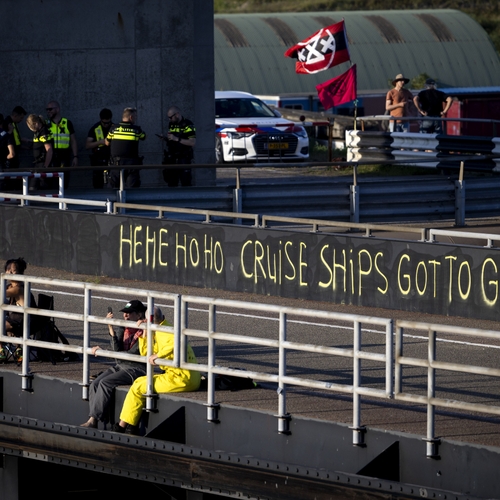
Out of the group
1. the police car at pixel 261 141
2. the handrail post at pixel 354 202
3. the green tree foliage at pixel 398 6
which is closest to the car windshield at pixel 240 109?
the police car at pixel 261 141

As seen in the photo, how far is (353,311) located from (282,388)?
561cm

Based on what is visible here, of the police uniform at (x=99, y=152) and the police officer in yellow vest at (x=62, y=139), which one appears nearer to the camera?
the police officer in yellow vest at (x=62, y=139)

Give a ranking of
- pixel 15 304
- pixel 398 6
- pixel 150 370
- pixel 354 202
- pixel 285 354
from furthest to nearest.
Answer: pixel 398 6, pixel 354 202, pixel 15 304, pixel 150 370, pixel 285 354

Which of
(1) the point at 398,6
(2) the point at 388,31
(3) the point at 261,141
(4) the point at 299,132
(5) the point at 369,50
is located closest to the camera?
(3) the point at 261,141

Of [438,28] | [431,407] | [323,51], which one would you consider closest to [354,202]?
[323,51]

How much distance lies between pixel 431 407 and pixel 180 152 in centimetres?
1498

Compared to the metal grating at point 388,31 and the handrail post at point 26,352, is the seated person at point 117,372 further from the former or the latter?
the metal grating at point 388,31

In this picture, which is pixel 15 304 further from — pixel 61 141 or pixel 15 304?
pixel 61 141

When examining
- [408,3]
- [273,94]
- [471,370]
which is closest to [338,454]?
[471,370]

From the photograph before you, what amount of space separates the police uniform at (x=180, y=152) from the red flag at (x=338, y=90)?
5618 mm

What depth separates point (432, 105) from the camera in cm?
2861

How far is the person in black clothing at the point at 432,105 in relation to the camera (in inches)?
1120

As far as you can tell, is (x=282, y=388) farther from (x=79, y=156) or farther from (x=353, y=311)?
(x=79, y=156)

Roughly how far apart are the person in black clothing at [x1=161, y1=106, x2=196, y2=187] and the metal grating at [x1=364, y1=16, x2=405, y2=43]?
3820 cm
